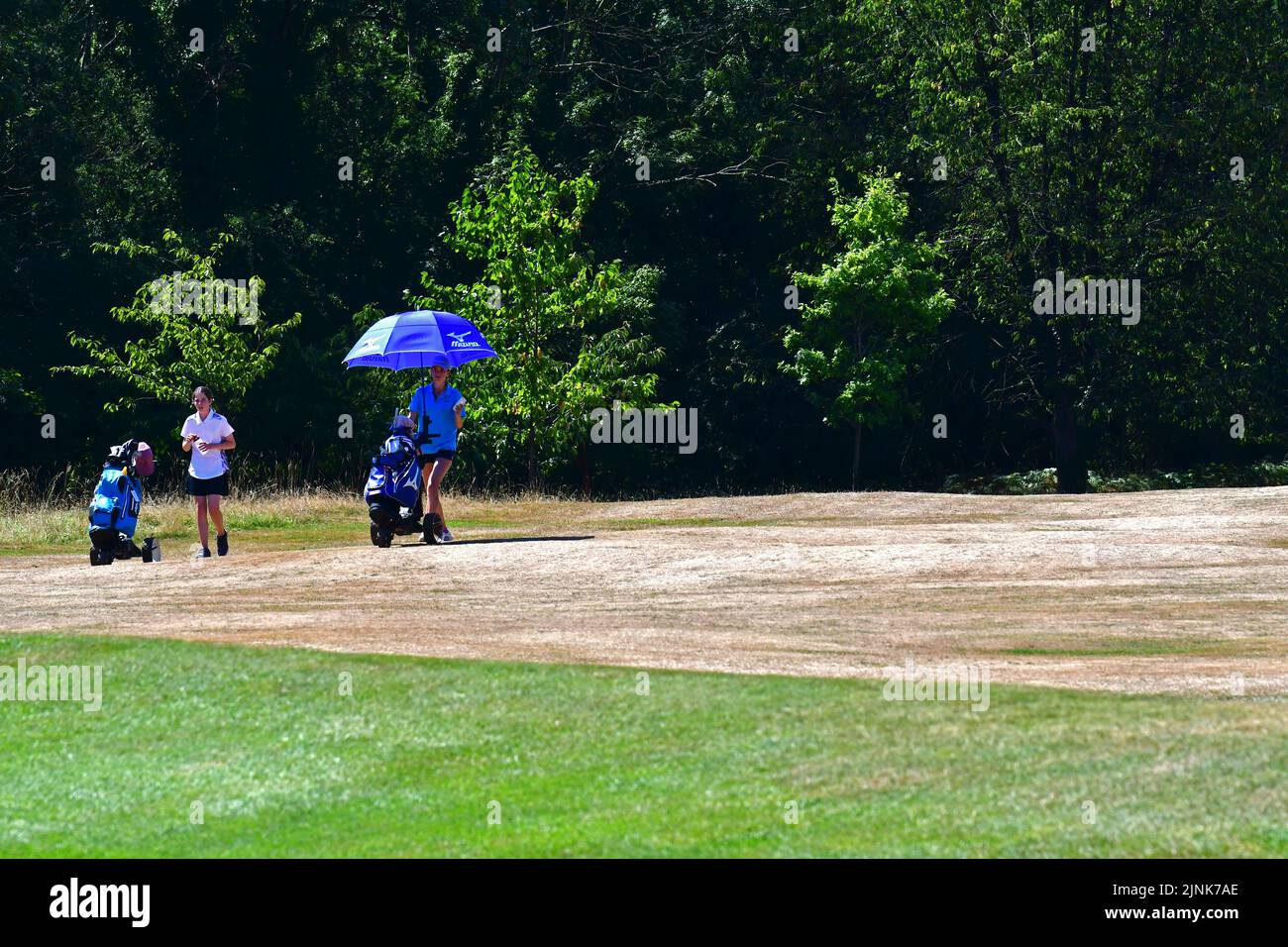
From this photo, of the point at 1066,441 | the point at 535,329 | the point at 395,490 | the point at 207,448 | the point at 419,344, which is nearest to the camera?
the point at 207,448

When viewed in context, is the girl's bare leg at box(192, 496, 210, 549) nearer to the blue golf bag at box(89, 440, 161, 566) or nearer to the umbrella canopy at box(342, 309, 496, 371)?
the blue golf bag at box(89, 440, 161, 566)

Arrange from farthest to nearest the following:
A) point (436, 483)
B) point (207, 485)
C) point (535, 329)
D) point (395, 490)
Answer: point (535, 329) < point (436, 483) < point (395, 490) < point (207, 485)

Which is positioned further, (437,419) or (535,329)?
(535,329)

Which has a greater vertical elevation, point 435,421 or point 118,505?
point 435,421

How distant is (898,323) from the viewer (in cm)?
4219

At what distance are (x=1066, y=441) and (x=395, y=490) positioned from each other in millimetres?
28121

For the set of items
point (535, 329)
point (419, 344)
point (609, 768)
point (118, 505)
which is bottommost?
point (609, 768)

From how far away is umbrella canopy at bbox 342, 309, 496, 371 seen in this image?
2116 centimetres

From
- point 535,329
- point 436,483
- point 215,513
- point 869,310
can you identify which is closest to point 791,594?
point 436,483

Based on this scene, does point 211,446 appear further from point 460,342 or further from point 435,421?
point 460,342

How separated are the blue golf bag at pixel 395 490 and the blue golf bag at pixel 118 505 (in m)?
2.49

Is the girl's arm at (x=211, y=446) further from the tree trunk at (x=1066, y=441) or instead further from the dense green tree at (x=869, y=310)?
the tree trunk at (x=1066, y=441)

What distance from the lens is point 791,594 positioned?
1767 cm
